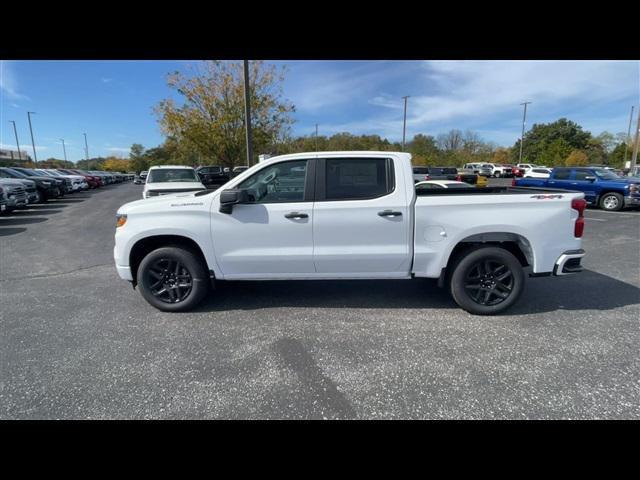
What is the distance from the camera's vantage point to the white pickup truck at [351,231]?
356 cm

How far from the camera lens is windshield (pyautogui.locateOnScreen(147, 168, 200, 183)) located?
10.6 m

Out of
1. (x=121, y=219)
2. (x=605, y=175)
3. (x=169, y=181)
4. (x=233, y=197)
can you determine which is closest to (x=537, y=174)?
(x=605, y=175)

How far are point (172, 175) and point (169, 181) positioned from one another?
39 centimetres

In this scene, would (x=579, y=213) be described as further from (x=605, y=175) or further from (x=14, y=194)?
(x=14, y=194)

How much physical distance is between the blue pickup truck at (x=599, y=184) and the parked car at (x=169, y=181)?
523 inches

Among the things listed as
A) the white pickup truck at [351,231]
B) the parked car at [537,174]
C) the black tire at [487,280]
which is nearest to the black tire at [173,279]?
the white pickup truck at [351,231]

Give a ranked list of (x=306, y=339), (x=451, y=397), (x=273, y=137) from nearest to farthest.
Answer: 1. (x=451, y=397)
2. (x=306, y=339)
3. (x=273, y=137)

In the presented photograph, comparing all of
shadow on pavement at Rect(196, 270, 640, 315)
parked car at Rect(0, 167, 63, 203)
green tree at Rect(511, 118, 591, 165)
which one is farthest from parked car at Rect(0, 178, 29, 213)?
green tree at Rect(511, 118, 591, 165)

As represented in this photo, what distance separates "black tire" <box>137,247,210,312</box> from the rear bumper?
4121 mm

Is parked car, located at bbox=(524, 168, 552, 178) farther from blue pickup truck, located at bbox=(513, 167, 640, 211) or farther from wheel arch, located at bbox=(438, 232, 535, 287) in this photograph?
wheel arch, located at bbox=(438, 232, 535, 287)
